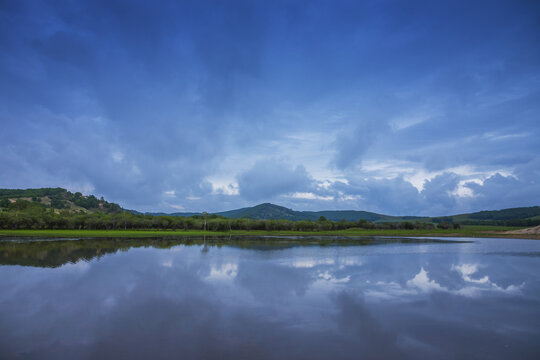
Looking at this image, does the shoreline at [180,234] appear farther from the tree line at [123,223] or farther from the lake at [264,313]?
the lake at [264,313]

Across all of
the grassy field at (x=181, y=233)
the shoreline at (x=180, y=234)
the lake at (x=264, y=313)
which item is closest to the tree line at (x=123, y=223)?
the grassy field at (x=181, y=233)

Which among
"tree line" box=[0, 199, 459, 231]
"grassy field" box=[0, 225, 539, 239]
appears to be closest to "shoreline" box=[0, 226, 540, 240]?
"grassy field" box=[0, 225, 539, 239]

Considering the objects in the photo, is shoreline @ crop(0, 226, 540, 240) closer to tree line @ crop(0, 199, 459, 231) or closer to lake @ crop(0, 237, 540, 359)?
tree line @ crop(0, 199, 459, 231)

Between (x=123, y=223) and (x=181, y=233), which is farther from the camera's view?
(x=123, y=223)

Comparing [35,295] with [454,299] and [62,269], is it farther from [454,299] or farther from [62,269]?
[454,299]

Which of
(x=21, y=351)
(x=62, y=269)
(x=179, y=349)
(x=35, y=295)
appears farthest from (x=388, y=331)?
(x=62, y=269)

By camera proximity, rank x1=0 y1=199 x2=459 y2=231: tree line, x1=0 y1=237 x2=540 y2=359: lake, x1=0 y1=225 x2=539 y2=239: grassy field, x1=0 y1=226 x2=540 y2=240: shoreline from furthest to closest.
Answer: x1=0 y1=199 x2=459 y2=231: tree line, x1=0 y1=225 x2=539 y2=239: grassy field, x1=0 y1=226 x2=540 y2=240: shoreline, x1=0 y1=237 x2=540 y2=359: lake

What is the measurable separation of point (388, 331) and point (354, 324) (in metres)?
1.65

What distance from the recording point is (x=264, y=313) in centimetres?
1745

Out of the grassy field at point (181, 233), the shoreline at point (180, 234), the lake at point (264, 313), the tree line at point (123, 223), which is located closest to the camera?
the lake at point (264, 313)

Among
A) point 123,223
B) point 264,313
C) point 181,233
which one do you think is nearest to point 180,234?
point 181,233

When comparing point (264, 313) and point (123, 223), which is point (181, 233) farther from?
point (264, 313)

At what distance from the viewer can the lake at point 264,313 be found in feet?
41.3

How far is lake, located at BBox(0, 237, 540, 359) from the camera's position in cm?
1259
